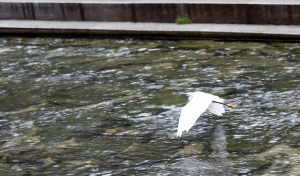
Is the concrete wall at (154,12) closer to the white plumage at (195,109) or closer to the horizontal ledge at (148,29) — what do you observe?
the horizontal ledge at (148,29)

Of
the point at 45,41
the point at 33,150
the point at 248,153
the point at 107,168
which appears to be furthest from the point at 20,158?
the point at 45,41

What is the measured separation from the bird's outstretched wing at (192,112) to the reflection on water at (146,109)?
10.3 inches

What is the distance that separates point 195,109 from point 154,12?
4212mm

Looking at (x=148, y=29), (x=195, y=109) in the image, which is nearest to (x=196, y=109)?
(x=195, y=109)

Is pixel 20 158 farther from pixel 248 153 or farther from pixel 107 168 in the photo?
pixel 248 153

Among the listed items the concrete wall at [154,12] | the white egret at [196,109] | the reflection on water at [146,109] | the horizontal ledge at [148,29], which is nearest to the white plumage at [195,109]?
the white egret at [196,109]

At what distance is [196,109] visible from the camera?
501 centimetres

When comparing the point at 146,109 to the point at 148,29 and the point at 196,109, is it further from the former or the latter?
the point at 148,29

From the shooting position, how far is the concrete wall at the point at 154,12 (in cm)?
811

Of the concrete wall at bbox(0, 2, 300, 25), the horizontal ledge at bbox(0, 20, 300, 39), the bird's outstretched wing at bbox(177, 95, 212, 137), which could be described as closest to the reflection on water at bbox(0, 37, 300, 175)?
the horizontal ledge at bbox(0, 20, 300, 39)

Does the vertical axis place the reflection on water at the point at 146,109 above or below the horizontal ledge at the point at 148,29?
below

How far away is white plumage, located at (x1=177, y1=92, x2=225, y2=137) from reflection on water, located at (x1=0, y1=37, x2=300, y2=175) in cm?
17

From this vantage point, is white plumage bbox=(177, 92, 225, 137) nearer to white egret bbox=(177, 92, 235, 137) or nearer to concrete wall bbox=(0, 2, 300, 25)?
white egret bbox=(177, 92, 235, 137)

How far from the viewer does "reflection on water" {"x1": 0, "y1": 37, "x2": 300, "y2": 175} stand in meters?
4.88
